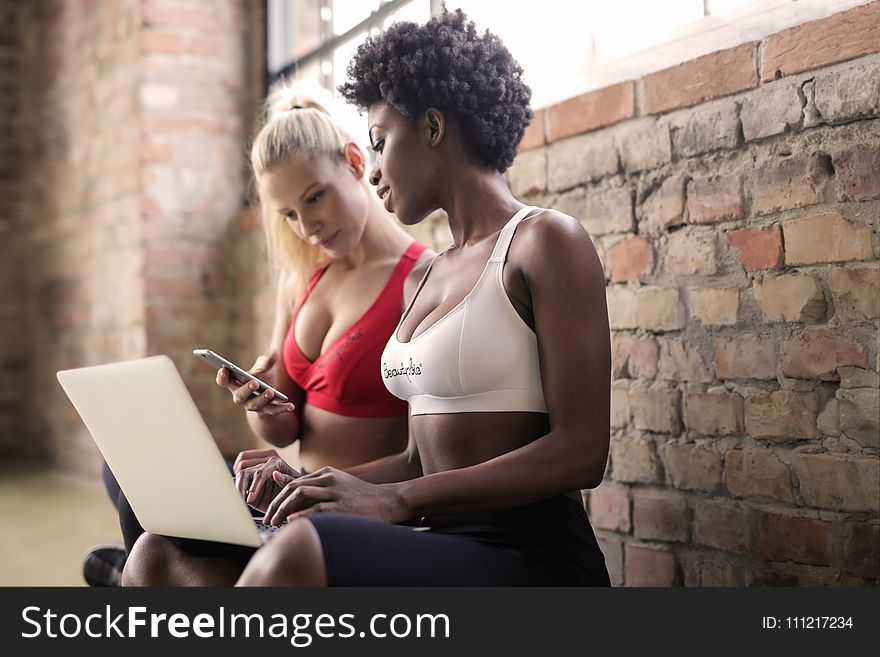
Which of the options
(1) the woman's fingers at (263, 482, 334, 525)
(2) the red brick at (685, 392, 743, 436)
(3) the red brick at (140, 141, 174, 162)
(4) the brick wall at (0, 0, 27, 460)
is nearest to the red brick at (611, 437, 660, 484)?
(2) the red brick at (685, 392, 743, 436)

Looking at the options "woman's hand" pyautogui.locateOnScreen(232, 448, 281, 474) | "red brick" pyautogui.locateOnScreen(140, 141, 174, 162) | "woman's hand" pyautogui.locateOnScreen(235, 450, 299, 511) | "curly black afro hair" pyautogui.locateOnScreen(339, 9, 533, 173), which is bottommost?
"woman's hand" pyautogui.locateOnScreen(235, 450, 299, 511)

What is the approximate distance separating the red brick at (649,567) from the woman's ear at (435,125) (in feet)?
3.35

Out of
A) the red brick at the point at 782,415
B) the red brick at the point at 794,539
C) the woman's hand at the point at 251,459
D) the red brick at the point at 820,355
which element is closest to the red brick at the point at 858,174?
the red brick at the point at 820,355

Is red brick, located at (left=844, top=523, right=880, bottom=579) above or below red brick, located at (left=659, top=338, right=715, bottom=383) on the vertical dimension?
below

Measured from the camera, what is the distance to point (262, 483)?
1.59m

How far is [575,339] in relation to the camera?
1.37 metres

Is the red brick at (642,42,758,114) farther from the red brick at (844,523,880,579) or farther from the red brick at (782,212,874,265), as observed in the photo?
the red brick at (844,523,880,579)

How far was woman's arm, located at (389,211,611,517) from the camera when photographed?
1.33m

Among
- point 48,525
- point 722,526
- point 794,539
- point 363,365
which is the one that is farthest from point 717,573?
point 48,525

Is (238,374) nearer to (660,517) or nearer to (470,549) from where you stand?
(470,549)

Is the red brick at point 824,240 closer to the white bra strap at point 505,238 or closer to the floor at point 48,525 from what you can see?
the white bra strap at point 505,238

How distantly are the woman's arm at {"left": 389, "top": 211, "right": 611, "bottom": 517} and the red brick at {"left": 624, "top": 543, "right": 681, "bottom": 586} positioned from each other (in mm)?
635

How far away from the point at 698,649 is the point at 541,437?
1.25 feet

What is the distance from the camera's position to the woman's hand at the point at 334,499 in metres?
1.28
